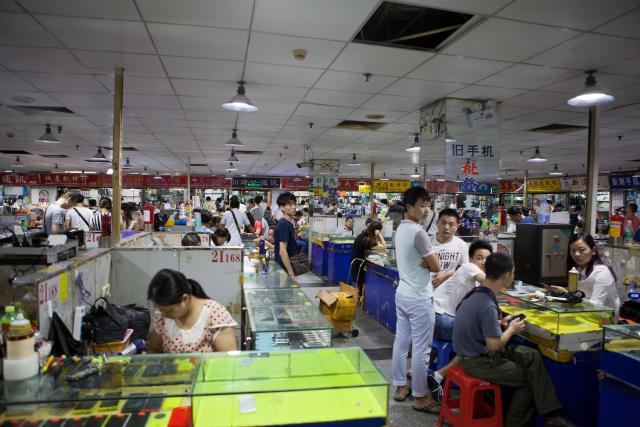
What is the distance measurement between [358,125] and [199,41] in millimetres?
4187

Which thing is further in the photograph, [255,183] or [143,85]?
[255,183]

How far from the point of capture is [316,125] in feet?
23.7

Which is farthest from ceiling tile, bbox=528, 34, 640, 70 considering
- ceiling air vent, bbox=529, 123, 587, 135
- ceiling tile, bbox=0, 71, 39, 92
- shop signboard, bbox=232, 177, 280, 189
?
shop signboard, bbox=232, 177, 280, 189

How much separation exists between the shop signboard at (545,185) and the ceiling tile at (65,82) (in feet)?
55.3

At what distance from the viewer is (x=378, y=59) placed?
3.91m

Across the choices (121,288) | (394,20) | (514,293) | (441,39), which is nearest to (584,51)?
(441,39)

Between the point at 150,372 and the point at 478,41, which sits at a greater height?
the point at 478,41

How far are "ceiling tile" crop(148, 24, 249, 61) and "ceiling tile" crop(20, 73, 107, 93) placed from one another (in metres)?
1.51

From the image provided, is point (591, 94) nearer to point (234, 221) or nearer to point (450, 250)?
point (450, 250)

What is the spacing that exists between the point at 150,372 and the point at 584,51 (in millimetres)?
4240

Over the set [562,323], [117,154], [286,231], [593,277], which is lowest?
[562,323]

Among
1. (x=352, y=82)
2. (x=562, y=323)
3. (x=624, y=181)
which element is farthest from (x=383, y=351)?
(x=624, y=181)

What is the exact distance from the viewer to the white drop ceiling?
2.99 metres

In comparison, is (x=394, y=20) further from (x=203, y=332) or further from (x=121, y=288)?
(x=121, y=288)
